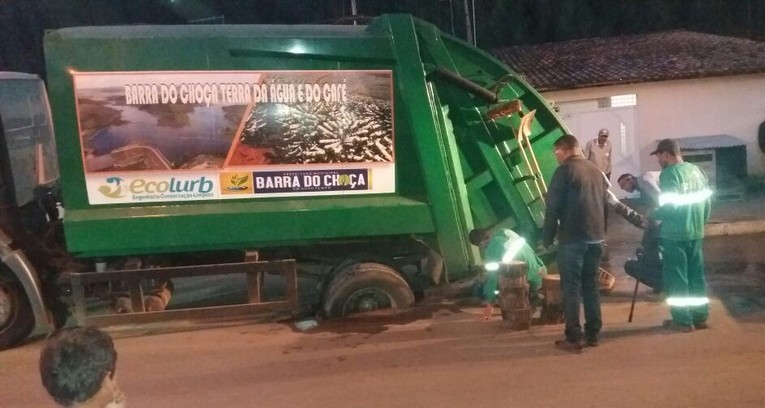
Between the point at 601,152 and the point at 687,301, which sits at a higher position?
the point at 601,152

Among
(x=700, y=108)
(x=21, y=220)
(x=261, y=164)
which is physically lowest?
(x=21, y=220)

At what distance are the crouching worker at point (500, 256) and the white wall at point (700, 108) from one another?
9.95 m

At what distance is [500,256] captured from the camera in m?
6.32

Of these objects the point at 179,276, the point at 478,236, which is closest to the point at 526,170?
the point at 478,236

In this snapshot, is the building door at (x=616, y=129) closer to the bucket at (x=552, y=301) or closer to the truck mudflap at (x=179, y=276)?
the bucket at (x=552, y=301)

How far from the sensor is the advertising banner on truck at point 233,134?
5.98 metres

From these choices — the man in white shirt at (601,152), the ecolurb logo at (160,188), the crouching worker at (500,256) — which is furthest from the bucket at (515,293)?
the man in white shirt at (601,152)

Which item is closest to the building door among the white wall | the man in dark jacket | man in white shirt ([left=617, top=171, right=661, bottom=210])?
the white wall

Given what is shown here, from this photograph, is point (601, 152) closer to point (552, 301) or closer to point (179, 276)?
point (552, 301)

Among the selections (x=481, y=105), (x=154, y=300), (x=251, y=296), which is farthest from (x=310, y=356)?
(x=481, y=105)

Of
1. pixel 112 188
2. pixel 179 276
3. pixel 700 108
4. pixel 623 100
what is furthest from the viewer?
pixel 623 100

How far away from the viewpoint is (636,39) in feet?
63.8

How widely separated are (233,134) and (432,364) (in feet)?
7.99

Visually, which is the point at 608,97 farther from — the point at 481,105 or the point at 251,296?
the point at 251,296
